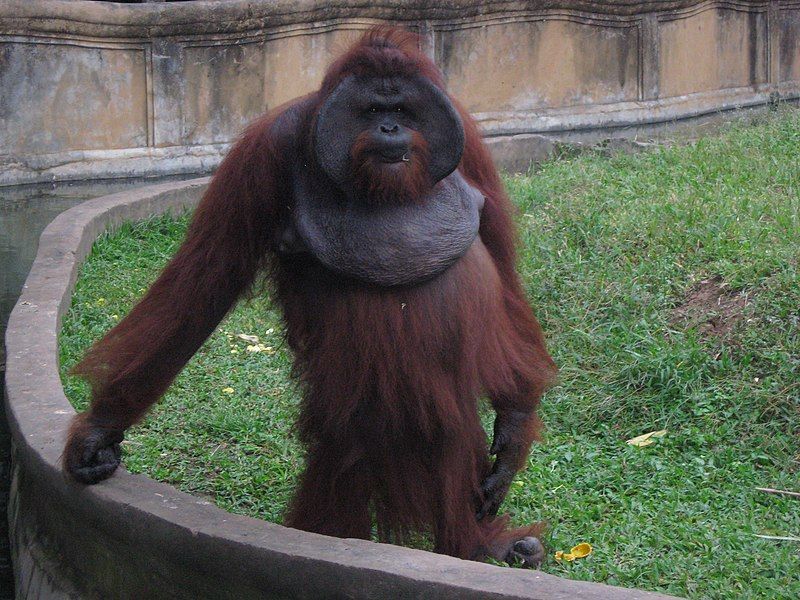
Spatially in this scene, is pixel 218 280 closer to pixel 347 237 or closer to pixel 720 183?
pixel 347 237

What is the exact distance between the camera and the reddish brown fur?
263 centimetres

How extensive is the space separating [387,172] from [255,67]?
6.08 meters

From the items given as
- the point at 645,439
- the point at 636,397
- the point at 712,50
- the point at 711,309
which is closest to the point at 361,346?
the point at 645,439

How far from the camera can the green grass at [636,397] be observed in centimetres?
315

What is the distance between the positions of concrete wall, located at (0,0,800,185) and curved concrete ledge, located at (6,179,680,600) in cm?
430

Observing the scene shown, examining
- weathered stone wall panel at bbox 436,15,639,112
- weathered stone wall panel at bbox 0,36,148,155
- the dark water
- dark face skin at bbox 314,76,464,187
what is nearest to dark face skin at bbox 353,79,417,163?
dark face skin at bbox 314,76,464,187

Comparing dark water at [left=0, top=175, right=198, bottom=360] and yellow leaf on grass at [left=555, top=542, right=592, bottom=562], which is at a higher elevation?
dark water at [left=0, top=175, right=198, bottom=360]

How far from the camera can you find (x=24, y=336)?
4.31 meters

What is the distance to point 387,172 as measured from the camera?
2.50 metres

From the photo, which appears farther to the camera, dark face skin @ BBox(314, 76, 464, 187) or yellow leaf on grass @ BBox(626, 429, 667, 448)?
yellow leaf on grass @ BBox(626, 429, 667, 448)

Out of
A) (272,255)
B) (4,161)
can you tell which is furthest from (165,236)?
(272,255)

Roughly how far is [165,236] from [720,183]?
3084mm

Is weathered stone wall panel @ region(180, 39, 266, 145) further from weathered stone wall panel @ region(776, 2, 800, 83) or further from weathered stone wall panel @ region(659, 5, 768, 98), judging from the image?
weathered stone wall panel @ region(776, 2, 800, 83)

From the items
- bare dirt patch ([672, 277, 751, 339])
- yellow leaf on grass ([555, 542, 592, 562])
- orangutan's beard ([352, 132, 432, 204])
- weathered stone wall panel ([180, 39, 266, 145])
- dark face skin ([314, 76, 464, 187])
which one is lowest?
yellow leaf on grass ([555, 542, 592, 562])
